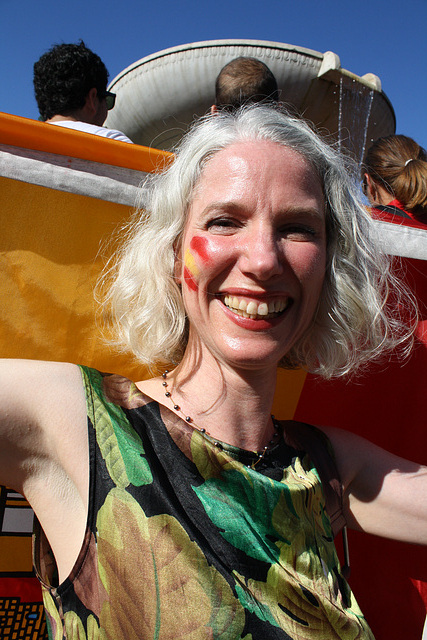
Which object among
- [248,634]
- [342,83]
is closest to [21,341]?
[248,634]

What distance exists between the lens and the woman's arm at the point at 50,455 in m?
1.21

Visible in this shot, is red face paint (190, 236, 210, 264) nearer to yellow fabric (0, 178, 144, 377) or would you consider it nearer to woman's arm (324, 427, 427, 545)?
yellow fabric (0, 178, 144, 377)

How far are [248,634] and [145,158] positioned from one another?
145cm

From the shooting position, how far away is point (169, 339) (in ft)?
5.67

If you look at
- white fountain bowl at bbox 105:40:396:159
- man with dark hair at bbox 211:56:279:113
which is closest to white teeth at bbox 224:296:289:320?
man with dark hair at bbox 211:56:279:113

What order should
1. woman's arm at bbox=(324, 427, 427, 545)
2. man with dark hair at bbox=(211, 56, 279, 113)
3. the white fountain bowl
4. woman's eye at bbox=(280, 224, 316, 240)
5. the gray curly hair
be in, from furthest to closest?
1. the white fountain bowl
2. man with dark hair at bbox=(211, 56, 279, 113)
3. woman's arm at bbox=(324, 427, 427, 545)
4. the gray curly hair
5. woman's eye at bbox=(280, 224, 316, 240)

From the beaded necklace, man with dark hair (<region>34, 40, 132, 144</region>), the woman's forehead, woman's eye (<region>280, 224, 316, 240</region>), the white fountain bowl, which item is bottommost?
the beaded necklace

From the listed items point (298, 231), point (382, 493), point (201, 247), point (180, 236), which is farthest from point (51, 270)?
point (382, 493)

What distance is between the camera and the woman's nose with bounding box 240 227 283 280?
1399 mm

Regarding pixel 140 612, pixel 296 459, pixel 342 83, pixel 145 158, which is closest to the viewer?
pixel 140 612

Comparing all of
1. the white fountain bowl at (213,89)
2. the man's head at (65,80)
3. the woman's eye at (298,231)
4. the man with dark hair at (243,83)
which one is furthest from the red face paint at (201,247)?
the white fountain bowl at (213,89)

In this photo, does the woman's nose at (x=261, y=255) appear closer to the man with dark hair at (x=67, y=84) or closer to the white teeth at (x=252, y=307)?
the white teeth at (x=252, y=307)

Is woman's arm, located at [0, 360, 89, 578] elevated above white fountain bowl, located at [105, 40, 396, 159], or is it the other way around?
white fountain bowl, located at [105, 40, 396, 159]

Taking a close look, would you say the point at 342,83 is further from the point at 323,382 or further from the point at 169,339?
the point at 169,339
